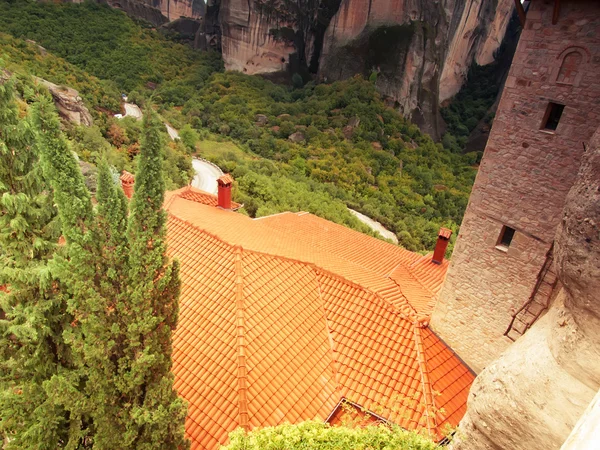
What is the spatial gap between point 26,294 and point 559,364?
6.66 metres

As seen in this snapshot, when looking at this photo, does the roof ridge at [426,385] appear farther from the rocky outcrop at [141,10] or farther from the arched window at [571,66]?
the rocky outcrop at [141,10]

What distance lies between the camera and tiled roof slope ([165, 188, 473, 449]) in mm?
6953

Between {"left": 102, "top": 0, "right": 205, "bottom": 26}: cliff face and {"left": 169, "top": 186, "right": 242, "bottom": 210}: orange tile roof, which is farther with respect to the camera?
{"left": 102, "top": 0, "right": 205, "bottom": 26}: cliff face

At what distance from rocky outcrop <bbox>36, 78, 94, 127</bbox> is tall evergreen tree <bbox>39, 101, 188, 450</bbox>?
2447 cm

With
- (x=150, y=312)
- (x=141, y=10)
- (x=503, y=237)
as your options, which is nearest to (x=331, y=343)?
(x=503, y=237)

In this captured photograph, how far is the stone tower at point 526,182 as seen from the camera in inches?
220

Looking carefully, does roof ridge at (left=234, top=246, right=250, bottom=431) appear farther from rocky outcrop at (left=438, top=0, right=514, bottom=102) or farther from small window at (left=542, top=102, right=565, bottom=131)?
rocky outcrop at (left=438, top=0, right=514, bottom=102)

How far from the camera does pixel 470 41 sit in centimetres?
5891

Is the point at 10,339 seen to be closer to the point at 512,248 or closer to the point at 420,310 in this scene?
the point at 420,310

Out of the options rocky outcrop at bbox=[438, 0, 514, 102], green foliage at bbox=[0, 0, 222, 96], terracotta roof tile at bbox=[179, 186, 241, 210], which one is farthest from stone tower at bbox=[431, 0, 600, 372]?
rocky outcrop at bbox=[438, 0, 514, 102]

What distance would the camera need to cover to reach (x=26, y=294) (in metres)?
5.21

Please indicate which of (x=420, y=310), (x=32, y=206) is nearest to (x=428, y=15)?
(x=420, y=310)

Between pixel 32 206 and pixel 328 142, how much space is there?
119 feet

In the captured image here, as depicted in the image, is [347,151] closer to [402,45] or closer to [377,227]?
[377,227]
